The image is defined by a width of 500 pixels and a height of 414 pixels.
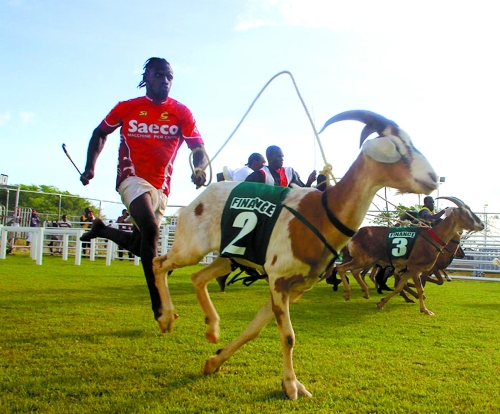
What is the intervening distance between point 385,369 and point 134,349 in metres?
2.22

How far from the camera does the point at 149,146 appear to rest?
16.6 feet

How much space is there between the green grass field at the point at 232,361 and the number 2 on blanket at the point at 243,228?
0.95 m

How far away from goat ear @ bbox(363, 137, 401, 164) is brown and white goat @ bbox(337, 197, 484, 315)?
623cm

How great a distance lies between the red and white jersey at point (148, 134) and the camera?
16.6ft

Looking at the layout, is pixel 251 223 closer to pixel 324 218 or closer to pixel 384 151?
pixel 324 218

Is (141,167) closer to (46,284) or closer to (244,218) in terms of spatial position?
(244,218)

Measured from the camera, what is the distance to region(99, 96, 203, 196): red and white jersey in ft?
16.6

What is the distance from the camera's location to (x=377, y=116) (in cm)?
382

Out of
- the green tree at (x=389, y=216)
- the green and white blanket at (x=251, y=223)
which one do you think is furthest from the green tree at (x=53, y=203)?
the green and white blanket at (x=251, y=223)

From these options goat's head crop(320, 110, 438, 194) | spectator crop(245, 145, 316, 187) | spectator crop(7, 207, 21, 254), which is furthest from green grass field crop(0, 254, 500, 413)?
spectator crop(7, 207, 21, 254)

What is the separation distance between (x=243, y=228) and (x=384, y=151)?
3.91ft

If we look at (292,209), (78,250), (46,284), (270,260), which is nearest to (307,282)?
(270,260)

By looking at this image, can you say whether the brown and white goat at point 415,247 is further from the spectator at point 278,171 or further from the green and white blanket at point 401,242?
the spectator at point 278,171

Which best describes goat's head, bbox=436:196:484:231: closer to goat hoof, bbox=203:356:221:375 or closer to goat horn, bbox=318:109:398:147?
goat horn, bbox=318:109:398:147
